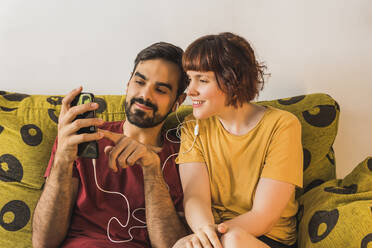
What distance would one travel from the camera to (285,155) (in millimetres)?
1144

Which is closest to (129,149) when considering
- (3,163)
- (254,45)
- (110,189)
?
(110,189)

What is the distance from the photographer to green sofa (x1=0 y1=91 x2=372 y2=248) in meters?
1.16

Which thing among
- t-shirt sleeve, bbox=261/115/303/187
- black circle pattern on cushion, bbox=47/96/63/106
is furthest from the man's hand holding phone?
t-shirt sleeve, bbox=261/115/303/187

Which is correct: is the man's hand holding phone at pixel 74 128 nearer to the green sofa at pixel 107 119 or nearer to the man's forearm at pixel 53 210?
the man's forearm at pixel 53 210

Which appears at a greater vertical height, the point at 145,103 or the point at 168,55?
the point at 168,55

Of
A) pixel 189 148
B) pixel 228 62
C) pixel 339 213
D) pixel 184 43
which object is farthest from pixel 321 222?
pixel 184 43

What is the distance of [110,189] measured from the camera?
128cm

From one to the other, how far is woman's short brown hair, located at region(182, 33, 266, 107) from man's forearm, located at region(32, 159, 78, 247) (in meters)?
0.57

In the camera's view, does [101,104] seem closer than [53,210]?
No

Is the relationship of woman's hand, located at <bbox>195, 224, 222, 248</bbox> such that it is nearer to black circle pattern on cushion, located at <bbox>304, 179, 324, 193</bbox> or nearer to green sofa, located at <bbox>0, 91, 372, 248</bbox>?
green sofa, located at <bbox>0, 91, 372, 248</bbox>

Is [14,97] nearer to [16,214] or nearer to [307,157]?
[16,214]

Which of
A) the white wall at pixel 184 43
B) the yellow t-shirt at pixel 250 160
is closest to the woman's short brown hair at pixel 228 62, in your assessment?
the yellow t-shirt at pixel 250 160

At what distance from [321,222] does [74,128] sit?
853 millimetres

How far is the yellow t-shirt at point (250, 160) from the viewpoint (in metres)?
1.15
